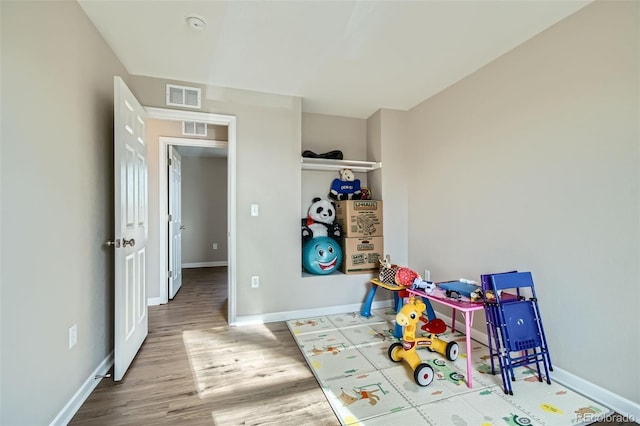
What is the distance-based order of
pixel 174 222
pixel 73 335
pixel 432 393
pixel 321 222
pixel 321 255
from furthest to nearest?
pixel 174 222, pixel 321 222, pixel 321 255, pixel 432 393, pixel 73 335

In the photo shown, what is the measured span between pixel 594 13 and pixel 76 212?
10.6 ft

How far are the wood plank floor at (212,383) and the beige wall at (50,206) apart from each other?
28cm

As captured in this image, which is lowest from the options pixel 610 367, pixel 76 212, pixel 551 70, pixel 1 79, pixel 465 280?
pixel 610 367

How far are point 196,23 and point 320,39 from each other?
0.82 meters

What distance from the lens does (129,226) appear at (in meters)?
1.99

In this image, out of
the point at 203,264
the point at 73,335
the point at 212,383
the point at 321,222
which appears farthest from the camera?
the point at 203,264

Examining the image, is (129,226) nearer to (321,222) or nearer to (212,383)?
(212,383)

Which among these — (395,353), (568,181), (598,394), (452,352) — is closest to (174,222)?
(395,353)

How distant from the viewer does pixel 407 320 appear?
6.39 ft

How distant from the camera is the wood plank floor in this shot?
153 cm

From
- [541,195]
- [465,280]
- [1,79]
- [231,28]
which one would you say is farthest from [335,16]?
[465,280]

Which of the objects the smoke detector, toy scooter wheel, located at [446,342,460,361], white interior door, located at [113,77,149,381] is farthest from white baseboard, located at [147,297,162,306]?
toy scooter wheel, located at [446,342,460,361]

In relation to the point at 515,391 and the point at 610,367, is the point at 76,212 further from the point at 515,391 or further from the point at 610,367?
the point at 610,367

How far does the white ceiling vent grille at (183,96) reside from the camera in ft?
8.41
